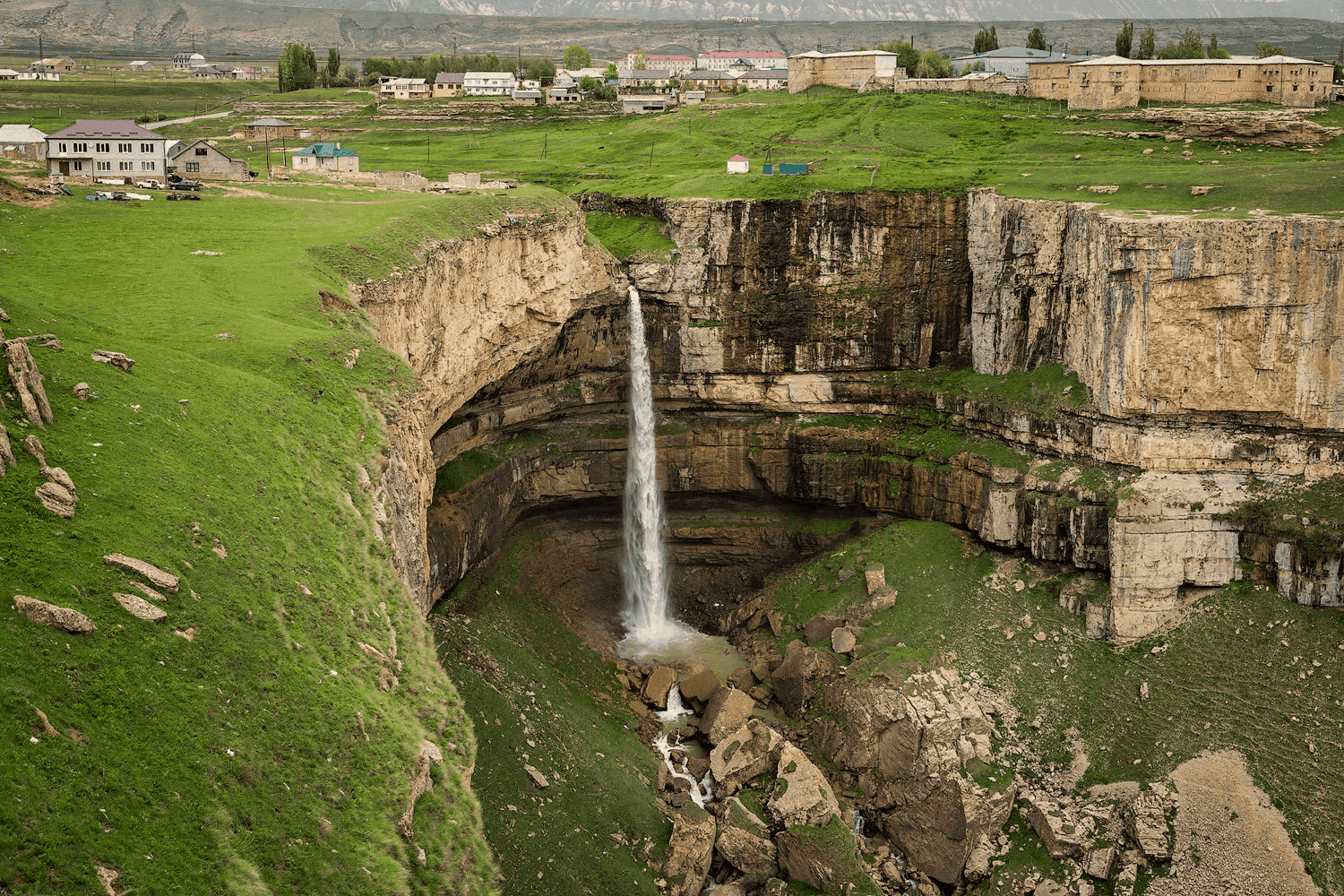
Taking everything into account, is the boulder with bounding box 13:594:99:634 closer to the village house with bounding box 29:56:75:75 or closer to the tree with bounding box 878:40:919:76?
the tree with bounding box 878:40:919:76

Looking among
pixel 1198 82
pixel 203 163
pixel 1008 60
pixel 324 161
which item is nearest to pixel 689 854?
pixel 203 163

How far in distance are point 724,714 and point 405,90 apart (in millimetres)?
109034

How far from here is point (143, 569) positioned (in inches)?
942

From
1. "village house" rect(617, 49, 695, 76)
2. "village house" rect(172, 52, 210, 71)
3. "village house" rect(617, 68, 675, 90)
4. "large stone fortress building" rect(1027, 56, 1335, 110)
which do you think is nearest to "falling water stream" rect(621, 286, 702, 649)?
"large stone fortress building" rect(1027, 56, 1335, 110)

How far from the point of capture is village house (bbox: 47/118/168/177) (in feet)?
214

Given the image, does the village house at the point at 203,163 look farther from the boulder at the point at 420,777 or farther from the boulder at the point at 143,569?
the boulder at the point at 420,777

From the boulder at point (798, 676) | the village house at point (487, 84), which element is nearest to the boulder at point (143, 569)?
the boulder at point (798, 676)

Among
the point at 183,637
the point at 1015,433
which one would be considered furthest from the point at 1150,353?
the point at 183,637

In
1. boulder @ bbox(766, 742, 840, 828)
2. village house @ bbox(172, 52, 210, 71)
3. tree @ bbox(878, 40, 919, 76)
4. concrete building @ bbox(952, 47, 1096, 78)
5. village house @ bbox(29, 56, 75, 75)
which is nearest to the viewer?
boulder @ bbox(766, 742, 840, 828)

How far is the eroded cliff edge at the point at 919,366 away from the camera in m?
54.7

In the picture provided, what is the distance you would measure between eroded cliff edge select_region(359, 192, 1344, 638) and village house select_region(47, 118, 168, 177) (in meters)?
22.5

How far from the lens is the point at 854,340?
72.4m

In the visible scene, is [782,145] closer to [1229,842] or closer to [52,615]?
[1229,842]

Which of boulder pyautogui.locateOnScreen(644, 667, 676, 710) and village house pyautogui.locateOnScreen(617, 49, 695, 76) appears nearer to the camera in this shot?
A: boulder pyautogui.locateOnScreen(644, 667, 676, 710)
